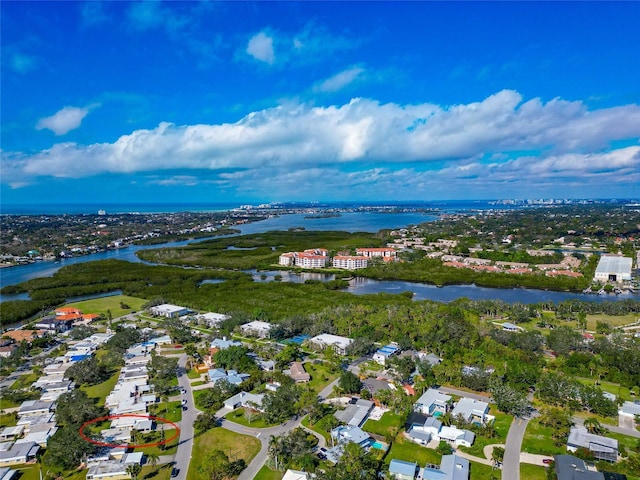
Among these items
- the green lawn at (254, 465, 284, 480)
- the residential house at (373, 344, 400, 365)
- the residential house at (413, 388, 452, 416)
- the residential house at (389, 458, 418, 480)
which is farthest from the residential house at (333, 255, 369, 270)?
the green lawn at (254, 465, 284, 480)

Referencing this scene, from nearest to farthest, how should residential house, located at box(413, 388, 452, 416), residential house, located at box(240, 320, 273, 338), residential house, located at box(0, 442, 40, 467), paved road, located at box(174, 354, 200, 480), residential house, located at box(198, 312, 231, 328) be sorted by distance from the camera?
paved road, located at box(174, 354, 200, 480)
residential house, located at box(0, 442, 40, 467)
residential house, located at box(413, 388, 452, 416)
residential house, located at box(240, 320, 273, 338)
residential house, located at box(198, 312, 231, 328)

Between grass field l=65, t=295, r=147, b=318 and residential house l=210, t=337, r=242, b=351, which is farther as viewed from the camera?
grass field l=65, t=295, r=147, b=318

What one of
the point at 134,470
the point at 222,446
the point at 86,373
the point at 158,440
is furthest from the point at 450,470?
the point at 86,373

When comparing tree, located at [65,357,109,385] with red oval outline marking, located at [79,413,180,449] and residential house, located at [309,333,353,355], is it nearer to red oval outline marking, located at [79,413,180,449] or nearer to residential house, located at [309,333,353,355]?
red oval outline marking, located at [79,413,180,449]

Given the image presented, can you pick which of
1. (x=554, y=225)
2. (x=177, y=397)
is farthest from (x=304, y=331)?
(x=554, y=225)

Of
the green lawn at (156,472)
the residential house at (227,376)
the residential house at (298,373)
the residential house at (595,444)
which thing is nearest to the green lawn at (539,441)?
the residential house at (595,444)

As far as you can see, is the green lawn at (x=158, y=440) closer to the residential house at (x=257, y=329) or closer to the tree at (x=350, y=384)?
the tree at (x=350, y=384)
